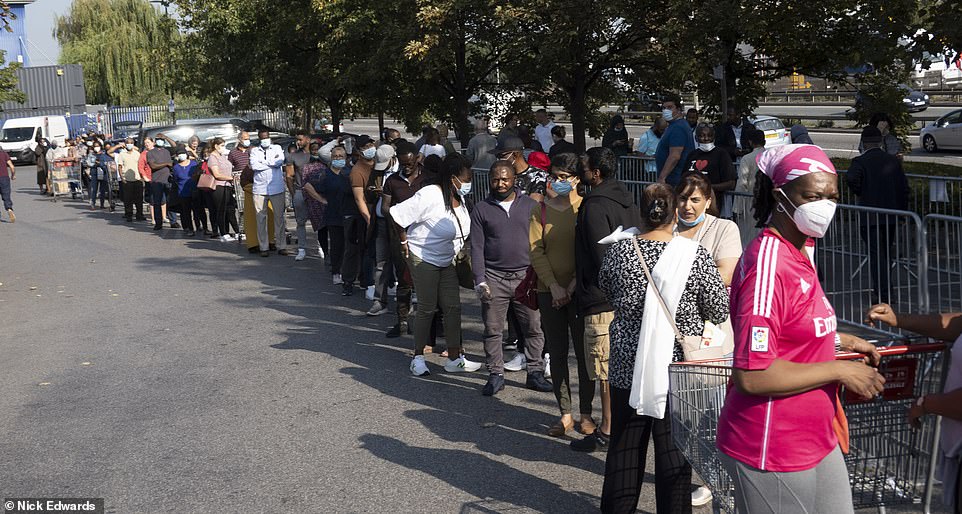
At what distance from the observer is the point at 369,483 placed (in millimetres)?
6383

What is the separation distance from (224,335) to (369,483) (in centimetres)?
508

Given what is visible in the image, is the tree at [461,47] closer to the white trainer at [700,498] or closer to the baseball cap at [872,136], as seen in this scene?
the baseball cap at [872,136]

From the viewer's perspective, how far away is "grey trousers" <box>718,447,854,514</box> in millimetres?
3301

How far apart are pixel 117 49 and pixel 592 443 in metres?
60.8

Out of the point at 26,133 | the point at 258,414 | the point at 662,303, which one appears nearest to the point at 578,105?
the point at 258,414

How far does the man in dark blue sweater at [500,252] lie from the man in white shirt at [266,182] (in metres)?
8.65

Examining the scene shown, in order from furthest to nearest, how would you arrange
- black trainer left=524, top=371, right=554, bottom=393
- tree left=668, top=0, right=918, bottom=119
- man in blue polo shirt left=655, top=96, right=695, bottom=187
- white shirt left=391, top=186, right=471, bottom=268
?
tree left=668, top=0, right=918, bottom=119 < man in blue polo shirt left=655, top=96, right=695, bottom=187 < white shirt left=391, top=186, right=471, bottom=268 < black trainer left=524, top=371, right=554, bottom=393

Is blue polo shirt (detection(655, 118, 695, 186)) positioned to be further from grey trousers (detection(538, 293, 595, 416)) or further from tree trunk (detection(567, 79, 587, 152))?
tree trunk (detection(567, 79, 587, 152))

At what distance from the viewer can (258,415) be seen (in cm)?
793

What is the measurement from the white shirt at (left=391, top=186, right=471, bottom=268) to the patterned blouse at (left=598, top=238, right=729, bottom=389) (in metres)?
3.58

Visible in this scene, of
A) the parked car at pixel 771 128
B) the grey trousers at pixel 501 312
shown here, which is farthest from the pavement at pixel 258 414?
the parked car at pixel 771 128

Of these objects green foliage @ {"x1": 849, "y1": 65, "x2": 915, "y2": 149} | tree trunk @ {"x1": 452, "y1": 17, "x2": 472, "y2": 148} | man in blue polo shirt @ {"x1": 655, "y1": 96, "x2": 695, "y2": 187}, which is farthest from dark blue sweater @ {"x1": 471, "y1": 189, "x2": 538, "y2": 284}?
tree trunk @ {"x1": 452, "y1": 17, "x2": 472, "y2": 148}

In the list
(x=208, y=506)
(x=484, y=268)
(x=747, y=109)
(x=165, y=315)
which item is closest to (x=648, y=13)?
(x=747, y=109)

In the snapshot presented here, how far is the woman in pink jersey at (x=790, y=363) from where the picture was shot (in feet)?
10.5
